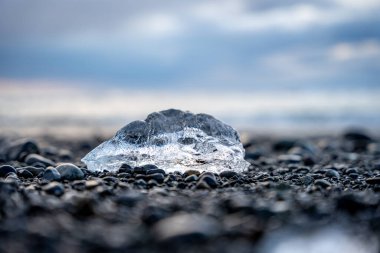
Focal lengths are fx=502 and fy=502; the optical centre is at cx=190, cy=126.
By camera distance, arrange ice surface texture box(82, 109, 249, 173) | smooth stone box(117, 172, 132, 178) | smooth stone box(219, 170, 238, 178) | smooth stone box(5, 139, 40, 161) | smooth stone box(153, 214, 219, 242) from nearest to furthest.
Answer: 1. smooth stone box(153, 214, 219, 242)
2. smooth stone box(117, 172, 132, 178)
3. smooth stone box(219, 170, 238, 178)
4. ice surface texture box(82, 109, 249, 173)
5. smooth stone box(5, 139, 40, 161)

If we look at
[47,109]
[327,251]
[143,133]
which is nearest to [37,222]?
[327,251]

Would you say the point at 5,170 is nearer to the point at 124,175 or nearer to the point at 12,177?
Answer: the point at 12,177

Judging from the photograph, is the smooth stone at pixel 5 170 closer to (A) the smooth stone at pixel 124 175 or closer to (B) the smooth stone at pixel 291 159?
(A) the smooth stone at pixel 124 175

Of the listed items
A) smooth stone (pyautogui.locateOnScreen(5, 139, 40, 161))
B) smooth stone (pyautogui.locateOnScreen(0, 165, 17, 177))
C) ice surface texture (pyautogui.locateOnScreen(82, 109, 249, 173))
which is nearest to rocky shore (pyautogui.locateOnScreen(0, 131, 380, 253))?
smooth stone (pyautogui.locateOnScreen(0, 165, 17, 177))

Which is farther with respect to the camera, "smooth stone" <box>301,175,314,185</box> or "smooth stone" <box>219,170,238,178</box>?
"smooth stone" <box>219,170,238,178</box>

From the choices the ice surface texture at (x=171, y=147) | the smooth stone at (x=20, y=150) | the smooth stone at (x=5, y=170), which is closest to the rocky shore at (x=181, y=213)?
the smooth stone at (x=5, y=170)

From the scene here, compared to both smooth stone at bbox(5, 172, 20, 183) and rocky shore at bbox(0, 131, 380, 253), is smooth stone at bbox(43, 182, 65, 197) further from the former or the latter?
smooth stone at bbox(5, 172, 20, 183)
